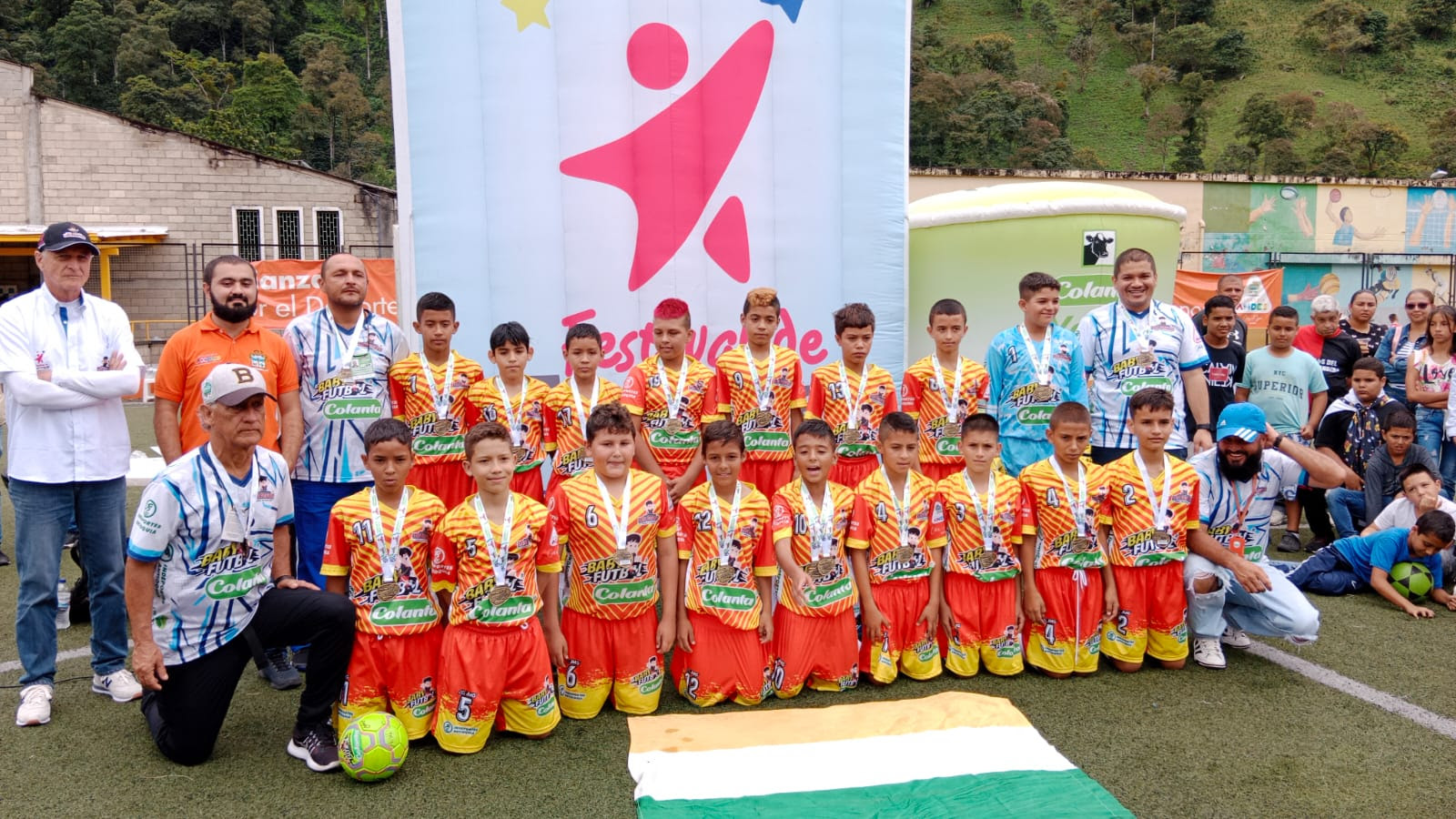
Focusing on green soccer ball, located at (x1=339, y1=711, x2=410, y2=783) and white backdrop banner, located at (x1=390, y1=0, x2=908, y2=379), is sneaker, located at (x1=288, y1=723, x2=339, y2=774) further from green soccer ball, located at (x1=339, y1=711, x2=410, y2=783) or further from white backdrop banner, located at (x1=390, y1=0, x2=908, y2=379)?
white backdrop banner, located at (x1=390, y1=0, x2=908, y2=379)

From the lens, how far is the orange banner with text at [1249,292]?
53.1 feet

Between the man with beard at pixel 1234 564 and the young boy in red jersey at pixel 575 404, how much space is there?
2872mm

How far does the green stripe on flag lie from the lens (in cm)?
304

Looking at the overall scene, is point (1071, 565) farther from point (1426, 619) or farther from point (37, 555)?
point (37, 555)

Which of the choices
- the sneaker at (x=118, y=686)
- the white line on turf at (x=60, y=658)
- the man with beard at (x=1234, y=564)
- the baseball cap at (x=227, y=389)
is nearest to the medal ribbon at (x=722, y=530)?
the baseball cap at (x=227, y=389)

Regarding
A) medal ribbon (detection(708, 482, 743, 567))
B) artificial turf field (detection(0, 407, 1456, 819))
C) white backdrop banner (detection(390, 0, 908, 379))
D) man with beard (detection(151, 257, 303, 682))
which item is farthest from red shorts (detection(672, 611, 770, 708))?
white backdrop banner (detection(390, 0, 908, 379))

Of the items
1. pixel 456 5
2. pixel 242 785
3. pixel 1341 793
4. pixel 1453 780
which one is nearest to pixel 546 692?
pixel 242 785

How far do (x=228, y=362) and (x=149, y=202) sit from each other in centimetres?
2466

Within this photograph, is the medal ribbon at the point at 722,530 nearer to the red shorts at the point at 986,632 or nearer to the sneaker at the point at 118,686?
the red shorts at the point at 986,632

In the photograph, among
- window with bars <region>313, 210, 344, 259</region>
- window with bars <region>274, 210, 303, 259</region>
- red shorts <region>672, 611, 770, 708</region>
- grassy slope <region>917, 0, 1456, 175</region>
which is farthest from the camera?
grassy slope <region>917, 0, 1456, 175</region>

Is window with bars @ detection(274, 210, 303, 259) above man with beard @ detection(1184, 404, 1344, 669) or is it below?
above

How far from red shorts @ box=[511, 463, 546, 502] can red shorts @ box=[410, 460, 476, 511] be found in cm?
21

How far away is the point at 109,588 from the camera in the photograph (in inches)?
157

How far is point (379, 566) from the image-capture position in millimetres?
3572
